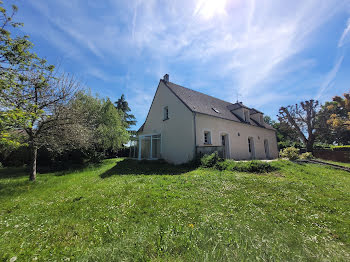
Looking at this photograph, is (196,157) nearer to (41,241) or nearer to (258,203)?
(258,203)

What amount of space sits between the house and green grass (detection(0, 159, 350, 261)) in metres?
6.02

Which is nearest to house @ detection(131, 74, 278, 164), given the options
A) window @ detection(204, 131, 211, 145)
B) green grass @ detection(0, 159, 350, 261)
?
window @ detection(204, 131, 211, 145)

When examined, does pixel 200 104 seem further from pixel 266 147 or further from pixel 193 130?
pixel 266 147

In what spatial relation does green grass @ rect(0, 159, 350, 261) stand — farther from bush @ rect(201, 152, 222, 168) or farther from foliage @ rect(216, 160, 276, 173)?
bush @ rect(201, 152, 222, 168)

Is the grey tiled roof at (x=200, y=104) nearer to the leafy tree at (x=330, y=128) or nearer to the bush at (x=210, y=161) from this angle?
the bush at (x=210, y=161)

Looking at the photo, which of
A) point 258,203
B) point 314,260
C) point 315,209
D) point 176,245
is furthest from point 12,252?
point 315,209

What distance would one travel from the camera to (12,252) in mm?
2299

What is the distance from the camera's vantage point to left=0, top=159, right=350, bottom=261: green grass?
2.17 metres

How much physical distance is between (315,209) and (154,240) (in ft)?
13.0

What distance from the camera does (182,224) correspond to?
2900 mm

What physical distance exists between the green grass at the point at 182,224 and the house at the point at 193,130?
602 cm

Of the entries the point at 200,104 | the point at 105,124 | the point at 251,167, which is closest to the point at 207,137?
the point at 200,104

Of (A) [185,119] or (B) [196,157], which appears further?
(A) [185,119]

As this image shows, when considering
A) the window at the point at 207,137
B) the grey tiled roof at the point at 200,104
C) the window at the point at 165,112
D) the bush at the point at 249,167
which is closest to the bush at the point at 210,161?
the bush at the point at 249,167
